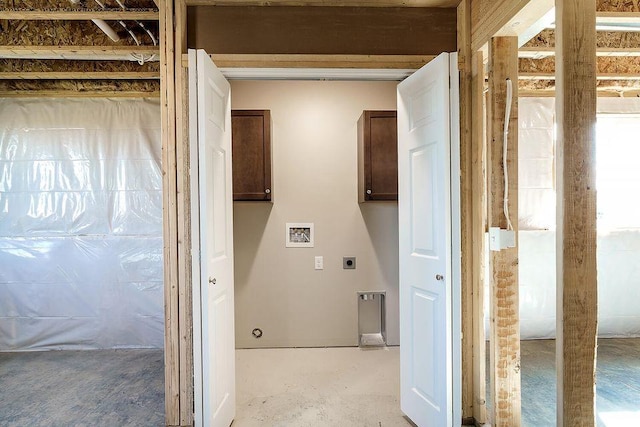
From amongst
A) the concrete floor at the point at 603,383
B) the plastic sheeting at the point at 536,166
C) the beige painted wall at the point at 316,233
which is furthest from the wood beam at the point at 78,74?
the concrete floor at the point at 603,383

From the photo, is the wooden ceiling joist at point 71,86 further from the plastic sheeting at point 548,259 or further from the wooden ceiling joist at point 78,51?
the plastic sheeting at point 548,259

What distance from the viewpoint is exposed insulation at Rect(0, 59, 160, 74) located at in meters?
2.93

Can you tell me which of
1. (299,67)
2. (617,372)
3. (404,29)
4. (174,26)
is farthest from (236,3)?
(617,372)

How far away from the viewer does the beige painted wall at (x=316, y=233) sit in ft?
10.9

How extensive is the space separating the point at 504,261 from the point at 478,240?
0.21 m

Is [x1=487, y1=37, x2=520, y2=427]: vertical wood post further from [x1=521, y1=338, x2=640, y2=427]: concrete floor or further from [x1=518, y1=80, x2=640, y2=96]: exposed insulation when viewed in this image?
[x1=518, y1=80, x2=640, y2=96]: exposed insulation

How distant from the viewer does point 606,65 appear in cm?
305

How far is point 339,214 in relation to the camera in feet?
11.1

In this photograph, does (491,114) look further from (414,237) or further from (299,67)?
(299,67)

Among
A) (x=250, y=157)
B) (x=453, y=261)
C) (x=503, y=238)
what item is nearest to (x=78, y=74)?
(x=250, y=157)

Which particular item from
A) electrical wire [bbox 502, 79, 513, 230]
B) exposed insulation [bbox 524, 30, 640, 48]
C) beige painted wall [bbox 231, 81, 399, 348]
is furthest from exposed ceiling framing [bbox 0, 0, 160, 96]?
exposed insulation [bbox 524, 30, 640, 48]

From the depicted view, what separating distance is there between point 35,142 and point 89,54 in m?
1.35

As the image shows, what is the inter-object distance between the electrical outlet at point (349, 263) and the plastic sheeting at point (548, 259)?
65.2 inches

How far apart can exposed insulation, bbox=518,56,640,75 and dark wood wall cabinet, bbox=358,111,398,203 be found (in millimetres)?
1254
